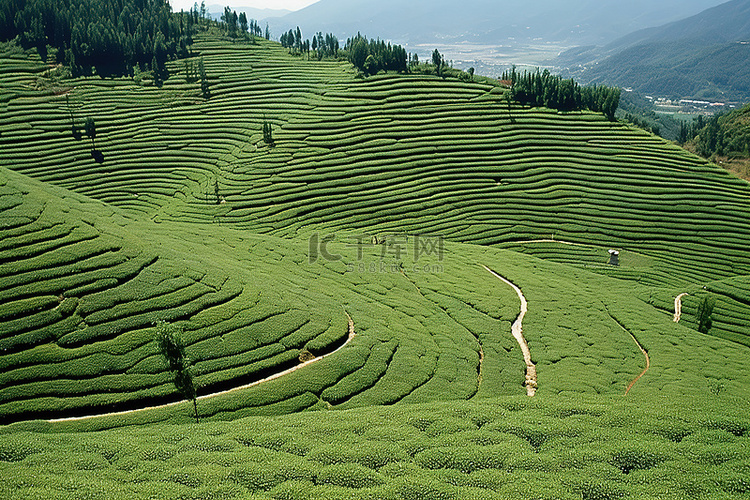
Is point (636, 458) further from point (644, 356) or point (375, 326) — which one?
point (644, 356)

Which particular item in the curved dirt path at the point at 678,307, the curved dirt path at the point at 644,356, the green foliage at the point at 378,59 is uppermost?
the green foliage at the point at 378,59

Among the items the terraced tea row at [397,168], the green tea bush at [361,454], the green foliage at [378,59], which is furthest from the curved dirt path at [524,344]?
the green foliage at [378,59]

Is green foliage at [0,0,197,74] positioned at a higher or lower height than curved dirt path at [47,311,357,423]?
higher

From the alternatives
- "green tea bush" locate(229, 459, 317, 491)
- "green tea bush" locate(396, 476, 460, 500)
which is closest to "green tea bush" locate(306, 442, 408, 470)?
"green tea bush" locate(229, 459, 317, 491)

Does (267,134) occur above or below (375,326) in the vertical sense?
above

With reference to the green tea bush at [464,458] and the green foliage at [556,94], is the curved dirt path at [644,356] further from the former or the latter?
the green foliage at [556,94]


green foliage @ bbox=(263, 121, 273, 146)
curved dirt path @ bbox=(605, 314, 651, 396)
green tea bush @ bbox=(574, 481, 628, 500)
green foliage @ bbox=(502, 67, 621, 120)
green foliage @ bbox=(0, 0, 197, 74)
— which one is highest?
green foliage @ bbox=(0, 0, 197, 74)

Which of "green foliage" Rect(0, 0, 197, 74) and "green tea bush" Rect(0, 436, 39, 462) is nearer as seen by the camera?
"green tea bush" Rect(0, 436, 39, 462)

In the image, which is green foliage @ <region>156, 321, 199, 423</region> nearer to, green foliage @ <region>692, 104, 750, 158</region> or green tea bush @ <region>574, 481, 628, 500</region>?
green tea bush @ <region>574, 481, 628, 500</region>

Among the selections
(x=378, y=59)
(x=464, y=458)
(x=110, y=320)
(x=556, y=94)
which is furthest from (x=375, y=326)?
(x=378, y=59)
